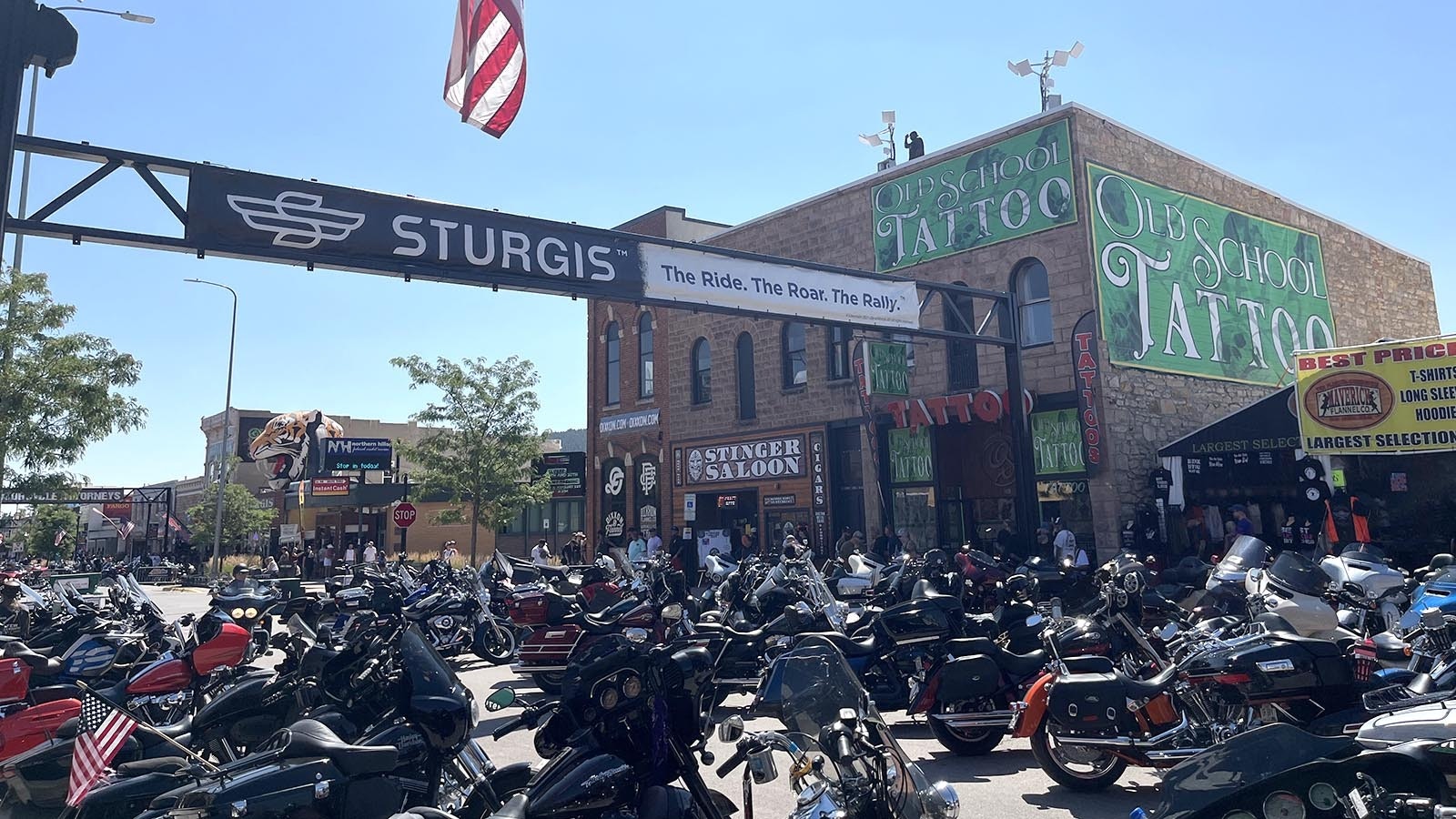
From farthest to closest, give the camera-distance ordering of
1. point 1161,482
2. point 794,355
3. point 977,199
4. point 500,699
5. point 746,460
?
point 746,460 → point 794,355 → point 977,199 → point 1161,482 → point 500,699

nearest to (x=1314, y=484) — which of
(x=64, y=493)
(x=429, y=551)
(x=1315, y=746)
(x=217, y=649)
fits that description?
(x=1315, y=746)

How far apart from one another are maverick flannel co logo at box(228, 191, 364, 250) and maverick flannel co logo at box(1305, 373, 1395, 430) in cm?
1570

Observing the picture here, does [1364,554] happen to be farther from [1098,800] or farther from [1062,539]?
[1062,539]

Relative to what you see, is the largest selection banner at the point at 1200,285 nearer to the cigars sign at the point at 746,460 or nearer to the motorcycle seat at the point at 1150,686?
the cigars sign at the point at 746,460

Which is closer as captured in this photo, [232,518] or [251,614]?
[251,614]

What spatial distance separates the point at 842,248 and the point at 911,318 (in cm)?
842

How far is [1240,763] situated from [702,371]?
24291 millimetres

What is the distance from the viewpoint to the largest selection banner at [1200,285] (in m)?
19.2

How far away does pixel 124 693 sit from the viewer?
6863 mm

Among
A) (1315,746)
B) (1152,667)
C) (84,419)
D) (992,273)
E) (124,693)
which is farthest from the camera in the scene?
(992,273)

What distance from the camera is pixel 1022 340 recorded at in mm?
20141

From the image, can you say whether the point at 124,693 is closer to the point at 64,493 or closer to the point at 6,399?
the point at 6,399

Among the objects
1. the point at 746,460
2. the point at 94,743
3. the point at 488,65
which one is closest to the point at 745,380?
the point at 746,460

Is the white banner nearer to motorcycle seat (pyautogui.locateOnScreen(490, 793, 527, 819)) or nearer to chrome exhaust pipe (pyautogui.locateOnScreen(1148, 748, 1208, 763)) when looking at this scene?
chrome exhaust pipe (pyautogui.locateOnScreen(1148, 748, 1208, 763))
